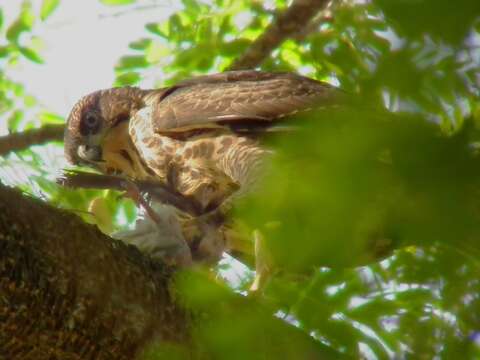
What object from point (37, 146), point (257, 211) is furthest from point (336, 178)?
point (37, 146)

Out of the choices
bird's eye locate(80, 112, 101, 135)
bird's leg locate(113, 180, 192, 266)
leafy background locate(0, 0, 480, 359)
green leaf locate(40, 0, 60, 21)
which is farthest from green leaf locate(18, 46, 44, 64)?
leafy background locate(0, 0, 480, 359)

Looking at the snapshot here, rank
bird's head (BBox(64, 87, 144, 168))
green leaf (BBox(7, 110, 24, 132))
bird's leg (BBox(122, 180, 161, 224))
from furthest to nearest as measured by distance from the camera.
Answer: bird's head (BBox(64, 87, 144, 168)) < green leaf (BBox(7, 110, 24, 132)) < bird's leg (BBox(122, 180, 161, 224))

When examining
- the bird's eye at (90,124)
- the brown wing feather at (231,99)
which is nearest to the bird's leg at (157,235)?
the brown wing feather at (231,99)

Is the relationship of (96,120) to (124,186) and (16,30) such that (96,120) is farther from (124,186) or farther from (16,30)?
(124,186)

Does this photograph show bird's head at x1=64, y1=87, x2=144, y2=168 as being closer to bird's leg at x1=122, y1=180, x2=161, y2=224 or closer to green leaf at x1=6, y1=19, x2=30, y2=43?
green leaf at x1=6, y1=19, x2=30, y2=43

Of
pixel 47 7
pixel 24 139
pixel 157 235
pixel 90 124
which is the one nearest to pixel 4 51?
pixel 47 7

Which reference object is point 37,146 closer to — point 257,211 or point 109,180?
point 109,180

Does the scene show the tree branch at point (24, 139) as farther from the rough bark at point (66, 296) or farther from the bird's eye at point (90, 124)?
the rough bark at point (66, 296)
